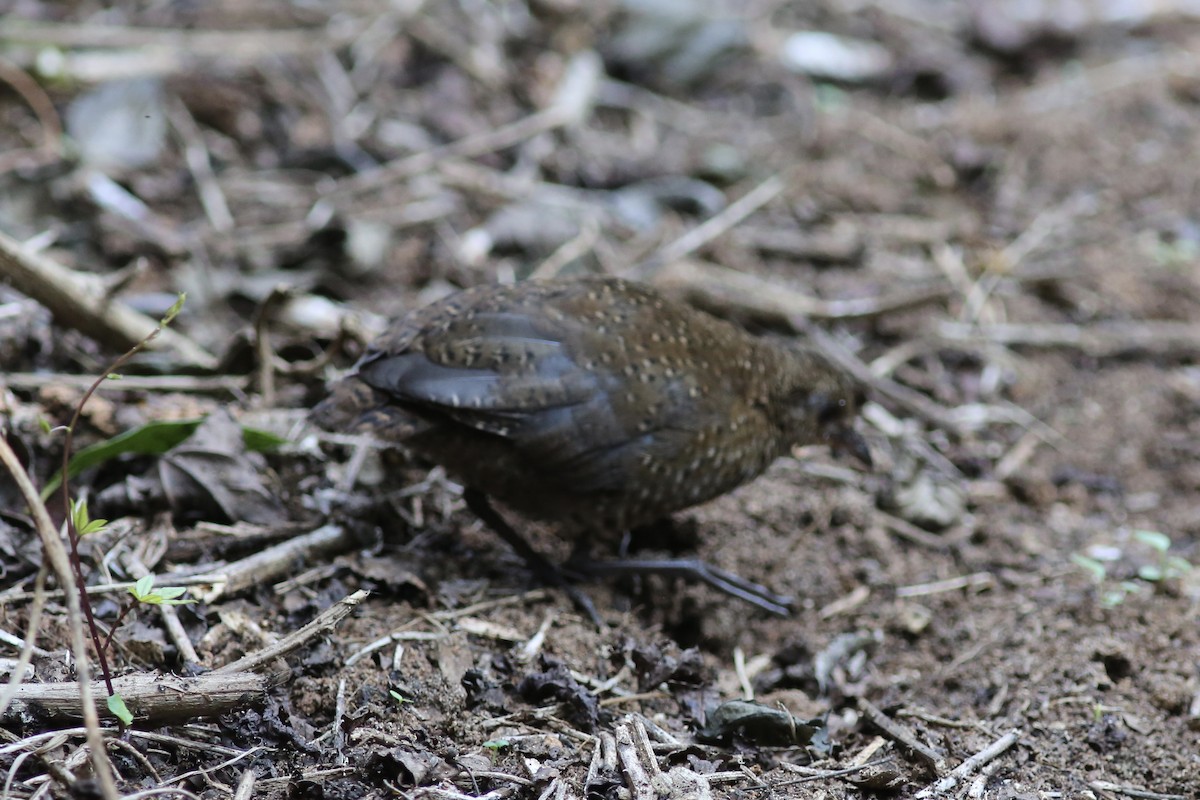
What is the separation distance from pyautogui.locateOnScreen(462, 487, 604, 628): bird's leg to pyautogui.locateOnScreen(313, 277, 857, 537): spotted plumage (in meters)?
0.14

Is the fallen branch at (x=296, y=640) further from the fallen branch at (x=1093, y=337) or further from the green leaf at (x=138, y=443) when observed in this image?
the fallen branch at (x=1093, y=337)

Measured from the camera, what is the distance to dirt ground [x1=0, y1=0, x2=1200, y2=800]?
3037 millimetres

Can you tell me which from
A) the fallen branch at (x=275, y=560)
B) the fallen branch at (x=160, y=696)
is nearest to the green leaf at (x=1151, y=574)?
the fallen branch at (x=275, y=560)

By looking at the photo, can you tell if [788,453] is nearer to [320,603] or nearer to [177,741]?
[320,603]

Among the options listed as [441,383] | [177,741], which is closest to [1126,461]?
[441,383]

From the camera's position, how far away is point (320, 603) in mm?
3336

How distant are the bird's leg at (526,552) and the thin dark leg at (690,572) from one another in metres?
0.11

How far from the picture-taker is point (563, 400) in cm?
356

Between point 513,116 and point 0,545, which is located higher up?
point 513,116

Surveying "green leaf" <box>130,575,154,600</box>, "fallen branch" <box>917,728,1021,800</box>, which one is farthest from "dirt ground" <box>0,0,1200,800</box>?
"green leaf" <box>130,575,154,600</box>

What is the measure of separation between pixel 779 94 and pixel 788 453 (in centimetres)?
377

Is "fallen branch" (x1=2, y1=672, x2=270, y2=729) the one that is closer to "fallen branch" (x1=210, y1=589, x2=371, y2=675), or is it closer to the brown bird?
"fallen branch" (x1=210, y1=589, x2=371, y2=675)

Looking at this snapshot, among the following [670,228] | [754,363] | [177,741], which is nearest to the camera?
[177,741]

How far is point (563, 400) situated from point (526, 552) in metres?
0.63
